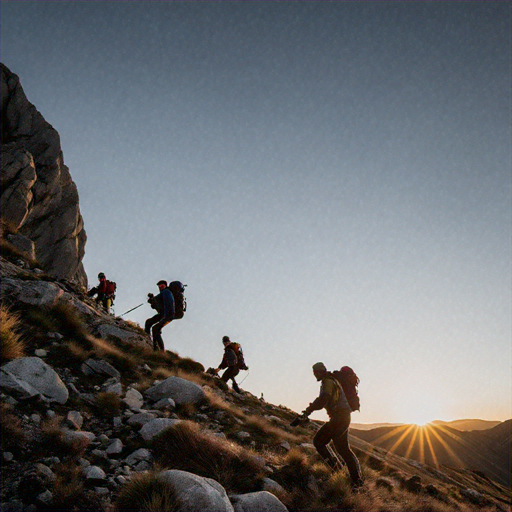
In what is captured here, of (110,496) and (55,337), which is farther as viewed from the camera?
(55,337)

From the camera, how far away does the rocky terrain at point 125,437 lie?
4289mm

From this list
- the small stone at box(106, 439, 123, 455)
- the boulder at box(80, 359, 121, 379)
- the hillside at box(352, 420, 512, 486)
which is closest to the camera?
the small stone at box(106, 439, 123, 455)

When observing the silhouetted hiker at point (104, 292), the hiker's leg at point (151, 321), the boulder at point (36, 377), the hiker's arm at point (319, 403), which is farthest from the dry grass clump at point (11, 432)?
the silhouetted hiker at point (104, 292)

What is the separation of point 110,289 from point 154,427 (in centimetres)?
1382

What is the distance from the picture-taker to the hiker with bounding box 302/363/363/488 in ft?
25.4

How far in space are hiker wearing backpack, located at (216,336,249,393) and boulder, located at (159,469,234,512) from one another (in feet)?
34.9

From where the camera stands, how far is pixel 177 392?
910cm

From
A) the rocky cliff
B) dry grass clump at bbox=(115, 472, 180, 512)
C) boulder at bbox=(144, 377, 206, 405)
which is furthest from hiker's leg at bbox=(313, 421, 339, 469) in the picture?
the rocky cliff

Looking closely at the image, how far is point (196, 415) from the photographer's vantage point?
8.73 meters

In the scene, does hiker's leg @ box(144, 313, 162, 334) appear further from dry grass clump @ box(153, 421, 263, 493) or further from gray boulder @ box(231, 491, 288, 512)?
gray boulder @ box(231, 491, 288, 512)

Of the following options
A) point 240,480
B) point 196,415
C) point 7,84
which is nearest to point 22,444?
point 240,480

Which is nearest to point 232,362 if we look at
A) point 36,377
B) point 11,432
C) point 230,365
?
point 230,365

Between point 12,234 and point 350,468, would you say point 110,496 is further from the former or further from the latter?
point 12,234

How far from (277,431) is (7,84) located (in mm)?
42122
